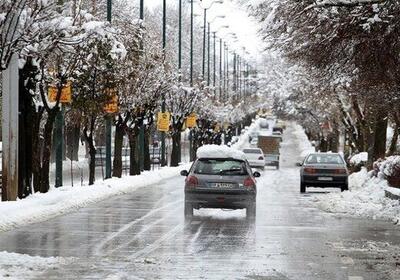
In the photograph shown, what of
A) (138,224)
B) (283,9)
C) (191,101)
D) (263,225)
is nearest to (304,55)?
(283,9)

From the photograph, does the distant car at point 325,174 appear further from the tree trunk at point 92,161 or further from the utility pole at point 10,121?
the utility pole at point 10,121

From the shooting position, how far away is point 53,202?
23047 millimetres

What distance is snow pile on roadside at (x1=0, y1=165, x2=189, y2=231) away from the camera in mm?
18469

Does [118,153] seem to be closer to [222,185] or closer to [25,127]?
[25,127]

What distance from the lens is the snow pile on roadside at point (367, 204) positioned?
21.9 m

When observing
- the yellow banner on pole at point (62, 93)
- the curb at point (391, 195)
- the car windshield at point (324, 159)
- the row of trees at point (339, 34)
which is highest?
the row of trees at point (339, 34)

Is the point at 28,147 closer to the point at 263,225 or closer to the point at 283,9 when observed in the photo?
the point at 263,225

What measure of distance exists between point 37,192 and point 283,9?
11.9 m

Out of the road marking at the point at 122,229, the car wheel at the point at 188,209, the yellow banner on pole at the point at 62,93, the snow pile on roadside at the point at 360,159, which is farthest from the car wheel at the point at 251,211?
the snow pile on roadside at the point at 360,159

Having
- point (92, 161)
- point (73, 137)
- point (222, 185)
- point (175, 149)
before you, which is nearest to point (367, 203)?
point (222, 185)

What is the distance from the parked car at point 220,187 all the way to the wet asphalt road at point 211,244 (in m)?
0.36

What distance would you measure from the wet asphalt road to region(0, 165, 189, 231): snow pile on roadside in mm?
482

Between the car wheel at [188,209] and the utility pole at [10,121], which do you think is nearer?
the car wheel at [188,209]

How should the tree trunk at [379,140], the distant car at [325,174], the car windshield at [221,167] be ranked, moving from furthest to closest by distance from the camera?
the tree trunk at [379,140], the distant car at [325,174], the car windshield at [221,167]
